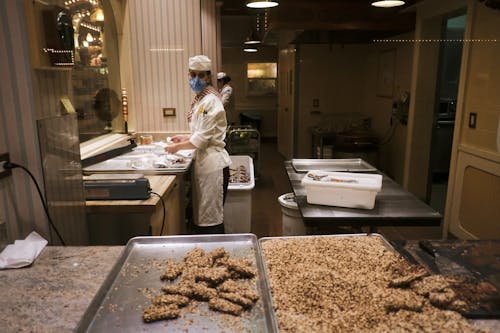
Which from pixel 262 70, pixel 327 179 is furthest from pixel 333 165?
pixel 262 70

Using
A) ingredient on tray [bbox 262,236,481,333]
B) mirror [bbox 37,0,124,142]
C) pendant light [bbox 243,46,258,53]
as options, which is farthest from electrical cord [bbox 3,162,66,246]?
pendant light [bbox 243,46,258,53]

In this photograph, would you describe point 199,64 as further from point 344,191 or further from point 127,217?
point 344,191

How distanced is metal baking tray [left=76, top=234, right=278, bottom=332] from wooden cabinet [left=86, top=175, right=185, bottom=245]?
64cm

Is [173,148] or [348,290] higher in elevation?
[173,148]

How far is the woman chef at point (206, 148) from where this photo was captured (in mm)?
2984

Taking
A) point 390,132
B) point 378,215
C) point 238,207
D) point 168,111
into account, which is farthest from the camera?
point 390,132

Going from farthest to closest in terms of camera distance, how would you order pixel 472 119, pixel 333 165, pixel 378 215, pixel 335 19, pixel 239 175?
pixel 335 19, pixel 239 175, pixel 472 119, pixel 333 165, pixel 378 215

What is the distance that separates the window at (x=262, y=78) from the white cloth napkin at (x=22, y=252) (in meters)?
8.69

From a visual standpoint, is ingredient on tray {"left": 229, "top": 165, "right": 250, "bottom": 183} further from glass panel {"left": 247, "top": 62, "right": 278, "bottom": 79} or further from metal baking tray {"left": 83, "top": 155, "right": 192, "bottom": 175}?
glass panel {"left": 247, "top": 62, "right": 278, "bottom": 79}

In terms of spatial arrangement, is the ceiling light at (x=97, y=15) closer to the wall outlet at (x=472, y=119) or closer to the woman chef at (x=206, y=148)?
the woman chef at (x=206, y=148)

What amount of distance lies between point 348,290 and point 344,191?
0.93m

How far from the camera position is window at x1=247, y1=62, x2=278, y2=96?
9773 mm

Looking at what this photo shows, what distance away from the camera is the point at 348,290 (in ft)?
3.97

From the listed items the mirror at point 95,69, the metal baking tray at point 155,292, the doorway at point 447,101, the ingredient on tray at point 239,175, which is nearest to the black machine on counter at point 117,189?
the mirror at point 95,69
